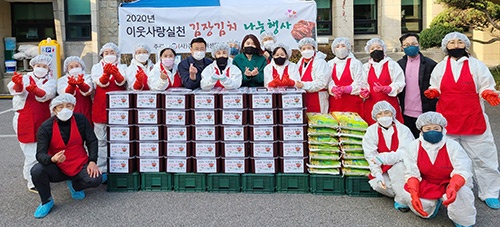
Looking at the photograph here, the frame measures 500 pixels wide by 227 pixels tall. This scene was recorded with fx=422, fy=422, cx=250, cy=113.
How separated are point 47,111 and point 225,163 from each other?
2.27 metres

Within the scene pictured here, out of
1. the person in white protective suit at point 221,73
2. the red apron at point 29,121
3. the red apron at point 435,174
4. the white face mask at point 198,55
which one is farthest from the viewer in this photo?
the white face mask at point 198,55

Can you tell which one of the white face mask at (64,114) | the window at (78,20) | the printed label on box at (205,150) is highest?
the window at (78,20)

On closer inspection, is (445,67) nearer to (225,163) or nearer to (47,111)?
(225,163)

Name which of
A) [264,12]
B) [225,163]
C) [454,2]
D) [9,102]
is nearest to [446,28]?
[454,2]

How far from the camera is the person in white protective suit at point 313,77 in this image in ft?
17.7

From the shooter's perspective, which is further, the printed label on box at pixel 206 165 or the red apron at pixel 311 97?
the red apron at pixel 311 97

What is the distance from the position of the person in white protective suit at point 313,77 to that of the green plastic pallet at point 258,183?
1.19 meters

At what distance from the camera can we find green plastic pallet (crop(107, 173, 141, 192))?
5082 mm

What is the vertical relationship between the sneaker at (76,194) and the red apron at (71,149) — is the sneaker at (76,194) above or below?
below

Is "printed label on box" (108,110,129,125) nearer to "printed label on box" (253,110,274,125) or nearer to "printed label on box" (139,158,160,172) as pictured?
"printed label on box" (139,158,160,172)

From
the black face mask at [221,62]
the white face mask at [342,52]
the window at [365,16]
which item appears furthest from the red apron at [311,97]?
the window at [365,16]

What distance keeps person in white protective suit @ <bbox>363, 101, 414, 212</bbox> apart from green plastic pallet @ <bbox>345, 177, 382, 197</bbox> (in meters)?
0.23

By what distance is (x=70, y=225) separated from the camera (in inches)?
163

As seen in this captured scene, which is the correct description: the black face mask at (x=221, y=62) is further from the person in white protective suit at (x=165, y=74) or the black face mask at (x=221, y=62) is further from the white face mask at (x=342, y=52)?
the white face mask at (x=342, y=52)
